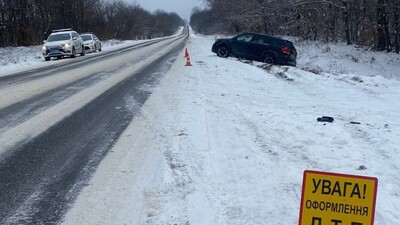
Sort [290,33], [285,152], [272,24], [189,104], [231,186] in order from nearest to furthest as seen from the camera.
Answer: [231,186], [285,152], [189,104], [290,33], [272,24]

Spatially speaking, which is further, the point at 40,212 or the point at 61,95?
the point at 61,95

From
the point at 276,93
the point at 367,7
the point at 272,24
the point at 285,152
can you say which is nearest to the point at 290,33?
the point at 272,24

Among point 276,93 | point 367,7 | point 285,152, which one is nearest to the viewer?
point 285,152

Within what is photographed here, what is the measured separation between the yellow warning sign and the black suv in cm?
1626

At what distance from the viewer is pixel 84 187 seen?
429 cm

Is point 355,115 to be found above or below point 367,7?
A: below

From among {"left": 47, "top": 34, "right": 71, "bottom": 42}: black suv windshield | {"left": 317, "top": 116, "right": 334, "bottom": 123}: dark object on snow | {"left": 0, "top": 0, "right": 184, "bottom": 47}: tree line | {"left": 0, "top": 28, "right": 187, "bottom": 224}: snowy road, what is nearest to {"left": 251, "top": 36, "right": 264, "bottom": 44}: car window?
{"left": 0, "top": 28, "right": 187, "bottom": 224}: snowy road

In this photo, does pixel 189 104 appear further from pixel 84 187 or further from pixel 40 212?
pixel 40 212

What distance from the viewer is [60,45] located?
24.8 m

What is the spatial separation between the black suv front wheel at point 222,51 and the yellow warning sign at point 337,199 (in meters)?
18.9

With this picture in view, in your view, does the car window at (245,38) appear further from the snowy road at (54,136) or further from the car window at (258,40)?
the snowy road at (54,136)

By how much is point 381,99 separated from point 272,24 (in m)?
36.5

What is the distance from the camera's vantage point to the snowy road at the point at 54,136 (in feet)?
13.2

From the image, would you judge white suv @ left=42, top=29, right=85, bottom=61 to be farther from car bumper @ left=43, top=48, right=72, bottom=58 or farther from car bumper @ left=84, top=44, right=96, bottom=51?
car bumper @ left=84, top=44, right=96, bottom=51
